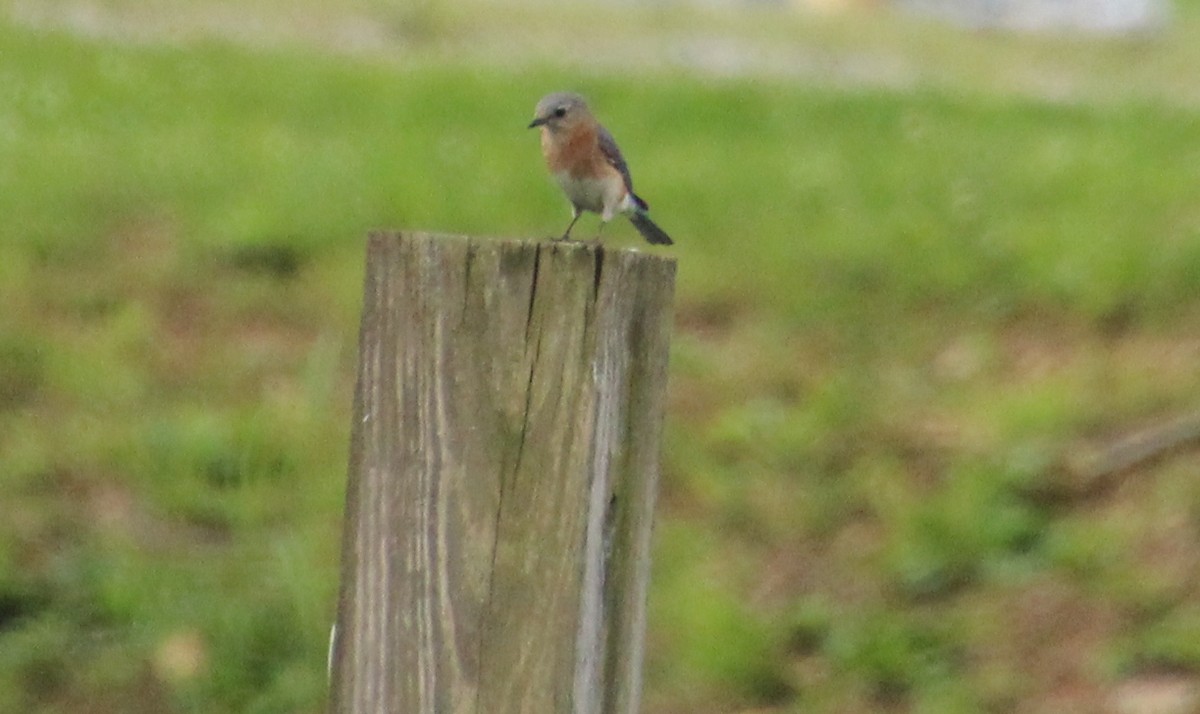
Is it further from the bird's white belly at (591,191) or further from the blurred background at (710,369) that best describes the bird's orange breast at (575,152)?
the blurred background at (710,369)

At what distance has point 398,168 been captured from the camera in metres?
6.98

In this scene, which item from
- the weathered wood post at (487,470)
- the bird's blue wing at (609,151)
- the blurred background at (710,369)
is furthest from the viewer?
the blurred background at (710,369)

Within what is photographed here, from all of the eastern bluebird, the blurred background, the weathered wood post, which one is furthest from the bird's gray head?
the weathered wood post

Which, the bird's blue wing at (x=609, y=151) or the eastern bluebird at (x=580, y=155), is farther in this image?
the bird's blue wing at (x=609, y=151)

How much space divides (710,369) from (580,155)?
2097mm

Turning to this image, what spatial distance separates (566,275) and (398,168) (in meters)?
5.35

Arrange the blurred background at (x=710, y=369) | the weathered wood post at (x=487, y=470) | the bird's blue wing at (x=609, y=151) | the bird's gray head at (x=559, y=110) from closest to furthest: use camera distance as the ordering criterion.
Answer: the weathered wood post at (x=487, y=470) → the bird's gray head at (x=559, y=110) → the bird's blue wing at (x=609, y=151) → the blurred background at (x=710, y=369)

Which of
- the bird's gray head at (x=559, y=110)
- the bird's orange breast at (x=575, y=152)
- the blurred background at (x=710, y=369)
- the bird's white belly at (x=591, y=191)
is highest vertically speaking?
the bird's gray head at (x=559, y=110)

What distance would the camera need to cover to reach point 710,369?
5.56 meters

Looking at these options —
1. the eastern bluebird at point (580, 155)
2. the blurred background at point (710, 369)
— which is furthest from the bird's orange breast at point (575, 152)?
the blurred background at point (710, 369)

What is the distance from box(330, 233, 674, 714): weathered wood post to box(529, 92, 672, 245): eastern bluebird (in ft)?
5.54

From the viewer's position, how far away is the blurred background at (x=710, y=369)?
419 centimetres

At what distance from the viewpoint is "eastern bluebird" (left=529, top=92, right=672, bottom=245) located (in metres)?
3.47

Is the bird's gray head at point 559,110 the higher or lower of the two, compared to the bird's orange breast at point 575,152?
higher
